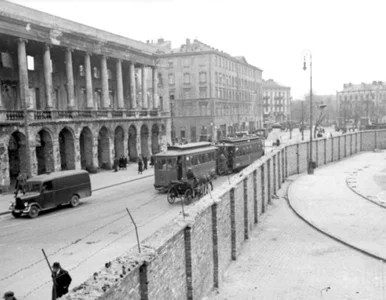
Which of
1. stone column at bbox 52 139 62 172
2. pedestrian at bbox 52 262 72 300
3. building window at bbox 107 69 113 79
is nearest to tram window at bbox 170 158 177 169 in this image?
stone column at bbox 52 139 62 172

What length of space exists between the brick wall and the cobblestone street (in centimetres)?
55

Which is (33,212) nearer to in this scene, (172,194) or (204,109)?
(172,194)

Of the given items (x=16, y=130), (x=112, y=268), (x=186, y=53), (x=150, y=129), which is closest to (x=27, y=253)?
(x=112, y=268)

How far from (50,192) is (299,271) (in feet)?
44.5

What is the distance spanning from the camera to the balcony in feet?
98.0

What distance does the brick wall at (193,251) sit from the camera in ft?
22.6

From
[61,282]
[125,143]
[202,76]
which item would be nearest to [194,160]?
[61,282]

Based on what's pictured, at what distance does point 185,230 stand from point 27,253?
7.82m

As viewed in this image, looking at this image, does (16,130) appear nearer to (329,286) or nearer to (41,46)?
(41,46)

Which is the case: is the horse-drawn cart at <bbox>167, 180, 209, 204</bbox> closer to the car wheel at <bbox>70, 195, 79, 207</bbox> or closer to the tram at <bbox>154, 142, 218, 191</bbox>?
the tram at <bbox>154, 142, 218, 191</bbox>

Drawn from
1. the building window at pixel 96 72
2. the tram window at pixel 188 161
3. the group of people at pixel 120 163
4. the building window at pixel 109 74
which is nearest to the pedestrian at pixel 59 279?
the tram window at pixel 188 161

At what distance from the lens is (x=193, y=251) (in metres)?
10.1

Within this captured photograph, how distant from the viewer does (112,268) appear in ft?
22.8

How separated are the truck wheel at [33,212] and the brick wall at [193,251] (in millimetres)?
10607
